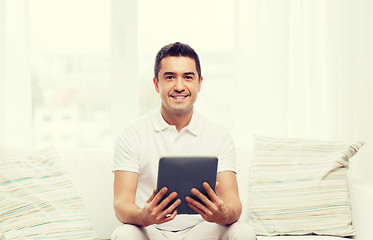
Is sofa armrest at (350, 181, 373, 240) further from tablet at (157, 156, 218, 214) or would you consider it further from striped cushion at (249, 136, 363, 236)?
tablet at (157, 156, 218, 214)

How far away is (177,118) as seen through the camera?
208 cm

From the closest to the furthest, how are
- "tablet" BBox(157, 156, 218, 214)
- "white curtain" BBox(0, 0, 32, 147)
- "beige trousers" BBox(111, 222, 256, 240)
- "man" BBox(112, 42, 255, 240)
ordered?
1. "tablet" BBox(157, 156, 218, 214)
2. "beige trousers" BBox(111, 222, 256, 240)
3. "man" BBox(112, 42, 255, 240)
4. "white curtain" BBox(0, 0, 32, 147)

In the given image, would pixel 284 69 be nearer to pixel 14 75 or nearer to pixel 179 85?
pixel 179 85

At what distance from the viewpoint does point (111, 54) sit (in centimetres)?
302

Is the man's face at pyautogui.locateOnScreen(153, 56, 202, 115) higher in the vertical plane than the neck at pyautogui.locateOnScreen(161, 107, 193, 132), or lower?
higher

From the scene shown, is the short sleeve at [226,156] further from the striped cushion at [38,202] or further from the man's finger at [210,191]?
the striped cushion at [38,202]

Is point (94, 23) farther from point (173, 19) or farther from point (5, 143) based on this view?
point (5, 143)

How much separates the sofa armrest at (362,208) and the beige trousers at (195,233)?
732 mm

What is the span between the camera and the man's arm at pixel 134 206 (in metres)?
1.60

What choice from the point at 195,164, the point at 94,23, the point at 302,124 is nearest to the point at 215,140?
the point at 195,164

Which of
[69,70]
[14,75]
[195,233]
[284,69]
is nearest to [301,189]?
[195,233]

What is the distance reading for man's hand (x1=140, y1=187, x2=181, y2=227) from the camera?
1591mm

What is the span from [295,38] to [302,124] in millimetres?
563

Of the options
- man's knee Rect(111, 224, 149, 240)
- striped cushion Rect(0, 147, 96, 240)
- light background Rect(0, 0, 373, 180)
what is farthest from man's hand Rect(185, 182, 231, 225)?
light background Rect(0, 0, 373, 180)
